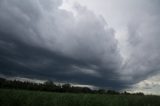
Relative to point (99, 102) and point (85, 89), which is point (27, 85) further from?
point (99, 102)

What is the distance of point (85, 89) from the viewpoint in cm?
9719

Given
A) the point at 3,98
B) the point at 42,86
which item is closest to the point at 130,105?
the point at 3,98

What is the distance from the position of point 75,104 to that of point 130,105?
6.41m

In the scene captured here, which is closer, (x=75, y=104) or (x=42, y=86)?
(x=75, y=104)

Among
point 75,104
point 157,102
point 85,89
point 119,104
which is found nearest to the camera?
point 75,104

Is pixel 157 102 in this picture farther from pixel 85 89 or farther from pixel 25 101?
pixel 85 89

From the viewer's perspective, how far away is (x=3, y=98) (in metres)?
17.3

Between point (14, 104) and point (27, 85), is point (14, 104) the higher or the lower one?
the lower one

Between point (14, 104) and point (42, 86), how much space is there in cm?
7630

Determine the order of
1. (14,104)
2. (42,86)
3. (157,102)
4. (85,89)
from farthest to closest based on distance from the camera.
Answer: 1. (85,89)
2. (42,86)
3. (157,102)
4. (14,104)

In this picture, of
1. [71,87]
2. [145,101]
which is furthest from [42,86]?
[145,101]

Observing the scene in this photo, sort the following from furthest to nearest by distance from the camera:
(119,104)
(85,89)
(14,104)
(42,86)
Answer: (85,89), (42,86), (119,104), (14,104)

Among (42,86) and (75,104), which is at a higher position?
(42,86)

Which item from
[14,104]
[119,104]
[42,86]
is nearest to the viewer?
[14,104]
